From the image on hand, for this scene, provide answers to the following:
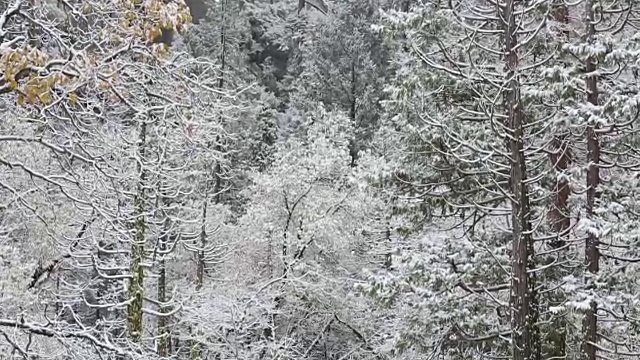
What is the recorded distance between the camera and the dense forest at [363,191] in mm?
3910

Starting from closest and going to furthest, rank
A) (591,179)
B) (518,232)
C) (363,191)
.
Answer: (518,232), (591,179), (363,191)

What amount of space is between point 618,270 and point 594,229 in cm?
96

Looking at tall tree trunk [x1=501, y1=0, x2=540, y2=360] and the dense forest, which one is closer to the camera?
the dense forest

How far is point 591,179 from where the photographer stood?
7.01 metres

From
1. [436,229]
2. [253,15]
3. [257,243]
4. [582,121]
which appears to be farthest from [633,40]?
[253,15]

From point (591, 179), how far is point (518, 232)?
101 centimetres

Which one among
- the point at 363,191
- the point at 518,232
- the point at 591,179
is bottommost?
the point at 518,232

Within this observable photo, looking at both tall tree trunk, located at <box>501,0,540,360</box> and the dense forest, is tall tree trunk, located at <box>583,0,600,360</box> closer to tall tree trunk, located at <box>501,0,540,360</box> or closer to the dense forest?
the dense forest

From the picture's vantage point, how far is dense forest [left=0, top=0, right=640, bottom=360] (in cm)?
391

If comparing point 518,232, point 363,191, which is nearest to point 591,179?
point 518,232

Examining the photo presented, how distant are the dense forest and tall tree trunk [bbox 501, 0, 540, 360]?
2 cm

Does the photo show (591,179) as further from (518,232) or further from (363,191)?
(363,191)

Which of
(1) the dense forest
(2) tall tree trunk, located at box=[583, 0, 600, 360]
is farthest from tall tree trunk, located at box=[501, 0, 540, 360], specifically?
(2) tall tree trunk, located at box=[583, 0, 600, 360]

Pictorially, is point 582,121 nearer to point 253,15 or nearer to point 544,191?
point 544,191
